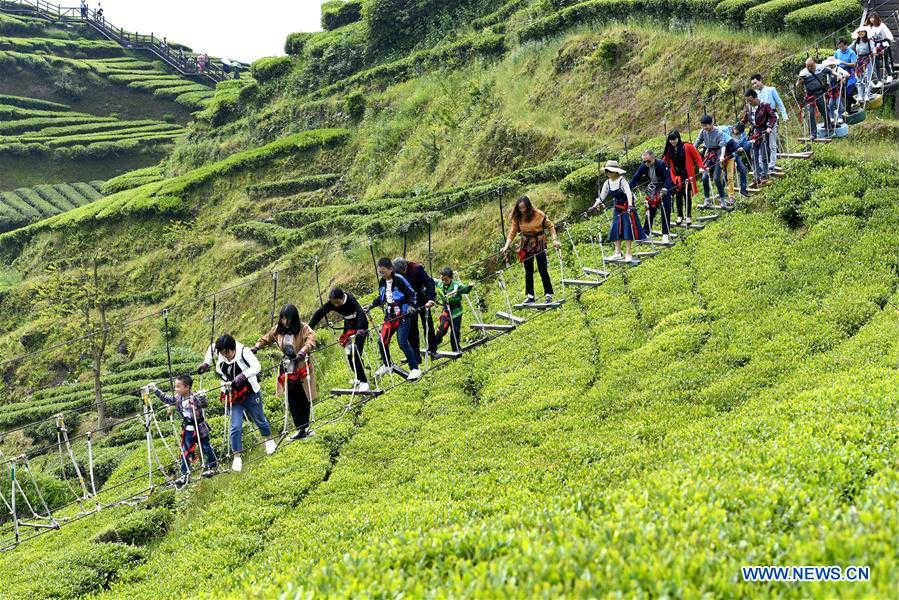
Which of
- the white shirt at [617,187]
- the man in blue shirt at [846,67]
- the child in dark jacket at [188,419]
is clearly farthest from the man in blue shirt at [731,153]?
the child in dark jacket at [188,419]

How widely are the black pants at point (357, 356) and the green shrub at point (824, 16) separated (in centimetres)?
1725

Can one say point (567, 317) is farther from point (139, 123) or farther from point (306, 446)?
point (139, 123)

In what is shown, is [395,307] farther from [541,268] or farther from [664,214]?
[664,214]

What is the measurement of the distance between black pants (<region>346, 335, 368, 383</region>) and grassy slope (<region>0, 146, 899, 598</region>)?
1.90 meters

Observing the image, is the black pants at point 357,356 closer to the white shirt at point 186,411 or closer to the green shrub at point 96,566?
the white shirt at point 186,411

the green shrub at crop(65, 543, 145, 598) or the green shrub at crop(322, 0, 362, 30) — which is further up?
the green shrub at crop(322, 0, 362, 30)

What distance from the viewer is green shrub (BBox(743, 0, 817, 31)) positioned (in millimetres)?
21156

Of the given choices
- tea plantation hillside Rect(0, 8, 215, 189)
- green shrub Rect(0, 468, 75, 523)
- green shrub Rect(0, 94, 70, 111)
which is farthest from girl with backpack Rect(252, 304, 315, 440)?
green shrub Rect(0, 94, 70, 111)

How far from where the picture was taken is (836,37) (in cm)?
1942

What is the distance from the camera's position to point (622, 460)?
9.51m

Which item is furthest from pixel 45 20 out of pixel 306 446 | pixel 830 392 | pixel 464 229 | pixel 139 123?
pixel 830 392

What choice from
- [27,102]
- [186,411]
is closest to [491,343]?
[186,411]

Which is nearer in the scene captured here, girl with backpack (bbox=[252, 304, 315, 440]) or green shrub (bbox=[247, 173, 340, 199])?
girl with backpack (bbox=[252, 304, 315, 440])

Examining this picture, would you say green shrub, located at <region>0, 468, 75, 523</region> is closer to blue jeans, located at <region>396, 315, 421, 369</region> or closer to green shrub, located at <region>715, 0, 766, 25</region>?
blue jeans, located at <region>396, 315, 421, 369</region>
